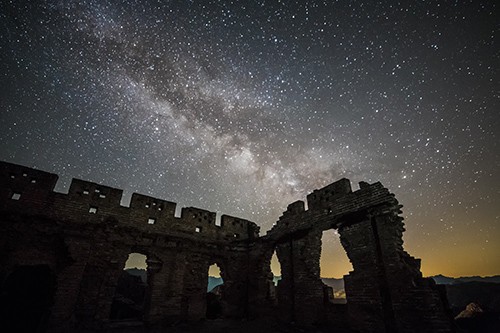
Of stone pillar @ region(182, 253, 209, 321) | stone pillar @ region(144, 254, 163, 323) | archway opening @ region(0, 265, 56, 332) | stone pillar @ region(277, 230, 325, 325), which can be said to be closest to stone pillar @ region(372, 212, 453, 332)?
stone pillar @ region(277, 230, 325, 325)

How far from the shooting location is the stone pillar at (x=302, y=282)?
10.2 m

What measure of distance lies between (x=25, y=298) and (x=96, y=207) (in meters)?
6.42

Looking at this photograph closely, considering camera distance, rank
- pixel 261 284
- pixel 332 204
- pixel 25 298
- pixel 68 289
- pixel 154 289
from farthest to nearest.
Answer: pixel 261 284, pixel 25 298, pixel 154 289, pixel 332 204, pixel 68 289

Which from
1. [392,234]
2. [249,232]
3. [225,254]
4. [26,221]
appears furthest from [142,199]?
[392,234]

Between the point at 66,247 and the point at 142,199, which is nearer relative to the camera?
the point at 66,247

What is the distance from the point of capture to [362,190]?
9.86 metres

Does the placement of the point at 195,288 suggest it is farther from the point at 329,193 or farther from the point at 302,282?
the point at 329,193

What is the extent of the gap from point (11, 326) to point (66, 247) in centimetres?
575

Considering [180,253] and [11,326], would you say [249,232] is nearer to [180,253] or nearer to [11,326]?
[180,253]

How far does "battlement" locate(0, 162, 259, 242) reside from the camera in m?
10.2

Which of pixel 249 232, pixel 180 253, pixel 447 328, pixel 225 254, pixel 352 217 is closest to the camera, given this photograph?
pixel 447 328

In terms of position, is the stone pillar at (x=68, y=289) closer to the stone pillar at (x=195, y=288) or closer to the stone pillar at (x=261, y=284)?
the stone pillar at (x=195, y=288)

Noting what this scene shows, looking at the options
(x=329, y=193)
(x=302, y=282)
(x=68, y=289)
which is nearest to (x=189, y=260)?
(x=68, y=289)

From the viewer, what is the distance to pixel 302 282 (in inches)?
429
